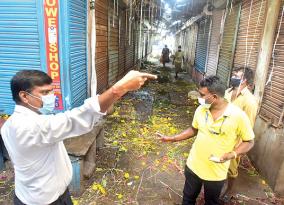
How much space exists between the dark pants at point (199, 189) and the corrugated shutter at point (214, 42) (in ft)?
26.2

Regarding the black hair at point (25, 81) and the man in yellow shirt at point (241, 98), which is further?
the man in yellow shirt at point (241, 98)

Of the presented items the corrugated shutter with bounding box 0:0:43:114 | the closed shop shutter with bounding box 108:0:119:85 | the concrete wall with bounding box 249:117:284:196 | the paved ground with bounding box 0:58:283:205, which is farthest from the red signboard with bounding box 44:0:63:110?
the closed shop shutter with bounding box 108:0:119:85

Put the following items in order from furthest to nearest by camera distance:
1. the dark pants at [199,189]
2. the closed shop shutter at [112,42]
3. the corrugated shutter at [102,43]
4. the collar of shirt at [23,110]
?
1. the closed shop shutter at [112,42]
2. the corrugated shutter at [102,43]
3. the dark pants at [199,189]
4. the collar of shirt at [23,110]

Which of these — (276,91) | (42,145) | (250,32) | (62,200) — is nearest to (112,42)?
(250,32)

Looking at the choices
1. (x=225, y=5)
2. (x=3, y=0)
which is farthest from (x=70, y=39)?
(x=225, y=5)

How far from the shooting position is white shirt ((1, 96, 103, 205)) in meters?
1.66

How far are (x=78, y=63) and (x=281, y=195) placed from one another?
4959 mm

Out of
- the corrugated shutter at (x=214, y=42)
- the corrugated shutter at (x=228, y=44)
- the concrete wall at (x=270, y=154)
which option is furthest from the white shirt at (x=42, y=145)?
the corrugated shutter at (x=214, y=42)

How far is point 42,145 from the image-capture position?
6.08 ft

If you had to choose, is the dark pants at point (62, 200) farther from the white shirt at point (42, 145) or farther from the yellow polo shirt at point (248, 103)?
the yellow polo shirt at point (248, 103)

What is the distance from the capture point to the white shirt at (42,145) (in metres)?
1.66

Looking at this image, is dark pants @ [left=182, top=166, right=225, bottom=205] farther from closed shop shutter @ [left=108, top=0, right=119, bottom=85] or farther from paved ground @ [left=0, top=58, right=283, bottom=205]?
closed shop shutter @ [left=108, top=0, right=119, bottom=85]

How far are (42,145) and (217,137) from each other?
2071 mm

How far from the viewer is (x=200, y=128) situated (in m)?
3.19
